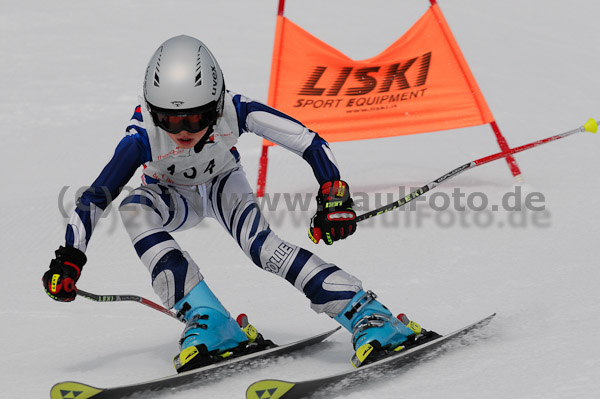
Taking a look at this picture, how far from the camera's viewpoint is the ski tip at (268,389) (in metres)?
2.89

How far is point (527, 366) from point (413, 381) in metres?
0.46

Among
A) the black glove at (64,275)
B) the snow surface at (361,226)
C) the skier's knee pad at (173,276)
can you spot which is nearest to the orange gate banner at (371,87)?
the snow surface at (361,226)

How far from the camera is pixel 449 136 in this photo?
7777 mm

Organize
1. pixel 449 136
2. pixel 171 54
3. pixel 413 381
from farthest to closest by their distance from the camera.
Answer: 1. pixel 449 136
2. pixel 171 54
3. pixel 413 381

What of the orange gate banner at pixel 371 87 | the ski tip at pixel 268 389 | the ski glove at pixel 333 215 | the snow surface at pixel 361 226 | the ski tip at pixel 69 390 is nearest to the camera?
the ski tip at pixel 268 389

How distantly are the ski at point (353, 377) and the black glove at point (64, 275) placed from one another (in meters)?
0.92

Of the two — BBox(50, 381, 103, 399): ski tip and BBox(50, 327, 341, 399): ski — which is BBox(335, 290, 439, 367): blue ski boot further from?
BBox(50, 381, 103, 399): ski tip

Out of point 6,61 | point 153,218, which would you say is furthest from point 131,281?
point 6,61

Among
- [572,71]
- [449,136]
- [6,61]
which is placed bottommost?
[449,136]

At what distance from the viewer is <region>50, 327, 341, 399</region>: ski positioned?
3.04 m

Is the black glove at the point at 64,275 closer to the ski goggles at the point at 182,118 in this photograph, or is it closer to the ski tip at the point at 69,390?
the ski tip at the point at 69,390

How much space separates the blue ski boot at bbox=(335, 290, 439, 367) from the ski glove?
11.9 inches

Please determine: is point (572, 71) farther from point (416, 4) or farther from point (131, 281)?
point (131, 281)

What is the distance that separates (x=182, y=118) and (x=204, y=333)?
35.8 inches
